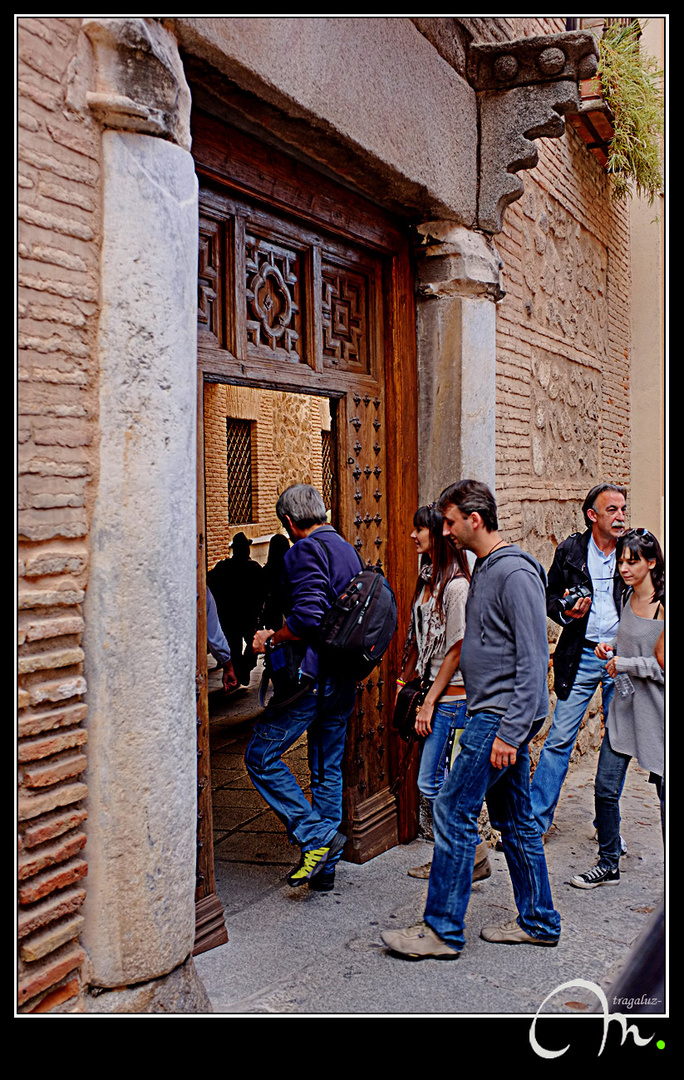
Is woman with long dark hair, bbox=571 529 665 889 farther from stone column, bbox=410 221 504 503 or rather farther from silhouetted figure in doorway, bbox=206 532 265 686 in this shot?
silhouetted figure in doorway, bbox=206 532 265 686

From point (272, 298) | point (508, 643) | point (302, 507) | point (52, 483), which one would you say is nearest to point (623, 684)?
point (508, 643)

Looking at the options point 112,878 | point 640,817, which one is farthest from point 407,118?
point 640,817

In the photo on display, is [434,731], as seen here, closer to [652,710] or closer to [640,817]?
[652,710]

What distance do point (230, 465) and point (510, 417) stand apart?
8.54 metres

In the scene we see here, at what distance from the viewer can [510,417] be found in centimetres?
592

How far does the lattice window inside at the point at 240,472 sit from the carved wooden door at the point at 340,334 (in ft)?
29.7

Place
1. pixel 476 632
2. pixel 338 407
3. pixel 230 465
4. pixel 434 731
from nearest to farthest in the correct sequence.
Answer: pixel 476 632 → pixel 434 731 → pixel 338 407 → pixel 230 465

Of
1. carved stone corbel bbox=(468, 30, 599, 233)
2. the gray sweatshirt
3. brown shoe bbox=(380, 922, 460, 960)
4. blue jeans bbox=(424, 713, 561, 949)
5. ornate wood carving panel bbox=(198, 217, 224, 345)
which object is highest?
carved stone corbel bbox=(468, 30, 599, 233)

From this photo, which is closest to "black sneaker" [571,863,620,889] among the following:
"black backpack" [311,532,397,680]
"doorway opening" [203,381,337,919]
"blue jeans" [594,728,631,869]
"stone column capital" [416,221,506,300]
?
"blue jeans" [594,728,631,869]

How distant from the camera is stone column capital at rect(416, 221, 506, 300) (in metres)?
4.99

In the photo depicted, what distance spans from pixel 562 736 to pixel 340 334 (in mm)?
2250

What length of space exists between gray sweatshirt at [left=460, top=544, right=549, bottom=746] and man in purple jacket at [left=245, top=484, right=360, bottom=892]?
75 centimetres

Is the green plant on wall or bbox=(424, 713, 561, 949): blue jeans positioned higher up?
the green plant on wall

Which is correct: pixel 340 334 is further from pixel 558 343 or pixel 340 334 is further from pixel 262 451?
pixel 262 451
